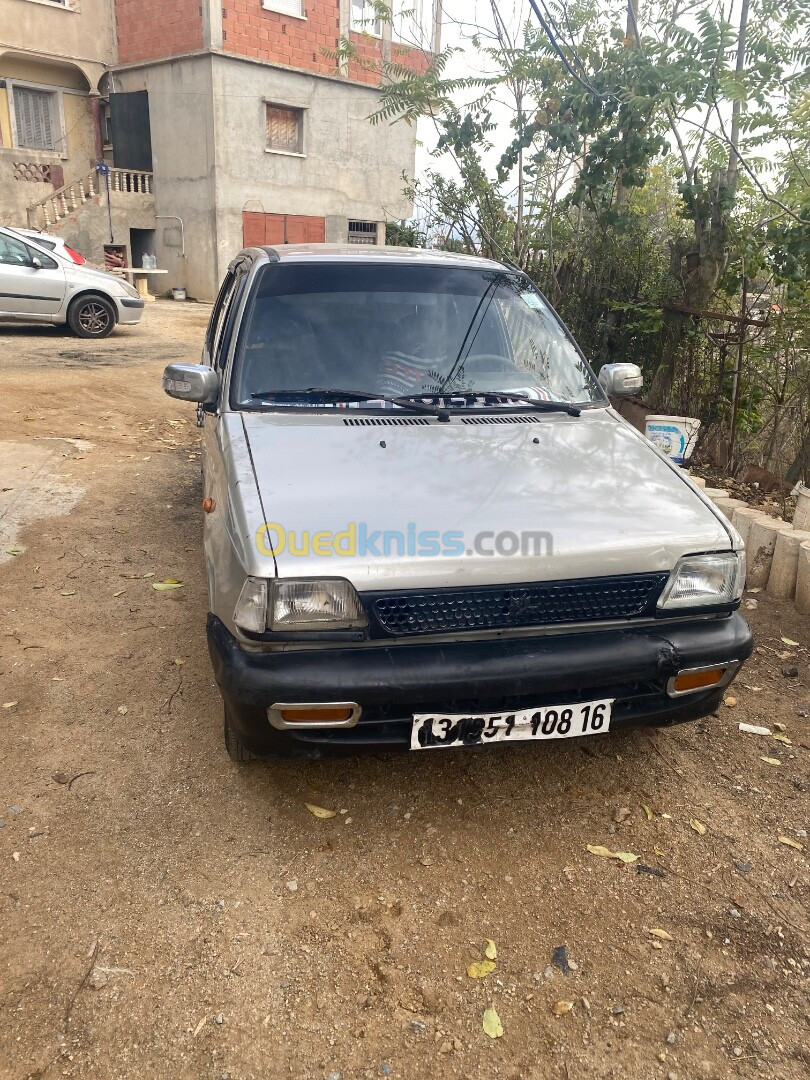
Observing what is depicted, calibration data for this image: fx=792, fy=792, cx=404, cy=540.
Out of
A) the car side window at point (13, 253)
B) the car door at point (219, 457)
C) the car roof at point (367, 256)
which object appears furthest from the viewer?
the car side window at point (13, 253)

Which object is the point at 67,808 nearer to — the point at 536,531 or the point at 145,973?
the point at 145,973

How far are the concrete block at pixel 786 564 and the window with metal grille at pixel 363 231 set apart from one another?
2087cm

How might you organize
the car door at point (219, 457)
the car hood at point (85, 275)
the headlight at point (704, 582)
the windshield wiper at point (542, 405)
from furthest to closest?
the car hood at point (85, 275), the windshield wiper at point (542, 405), the car door at point (219, 457), the headlight at point (704, 582)

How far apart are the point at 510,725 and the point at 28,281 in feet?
38.3

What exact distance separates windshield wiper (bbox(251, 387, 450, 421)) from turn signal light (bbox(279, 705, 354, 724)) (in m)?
1.34

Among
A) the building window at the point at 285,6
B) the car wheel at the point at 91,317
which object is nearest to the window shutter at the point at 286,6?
the building window at the point at 285,6

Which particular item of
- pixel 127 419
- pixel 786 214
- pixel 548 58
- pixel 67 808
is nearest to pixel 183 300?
pixel 127 419

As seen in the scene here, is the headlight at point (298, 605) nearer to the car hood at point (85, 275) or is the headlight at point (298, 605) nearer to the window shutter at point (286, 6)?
the car hood at point (85, 275)

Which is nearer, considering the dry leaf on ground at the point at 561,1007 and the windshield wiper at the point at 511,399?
the dry leaf on ground at the point at 561,1007

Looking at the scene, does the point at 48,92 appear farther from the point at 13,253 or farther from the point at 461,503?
the point at 461,503

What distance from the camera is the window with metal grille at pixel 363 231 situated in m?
→ 23.3

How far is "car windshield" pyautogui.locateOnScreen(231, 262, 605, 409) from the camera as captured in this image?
329 centimetres

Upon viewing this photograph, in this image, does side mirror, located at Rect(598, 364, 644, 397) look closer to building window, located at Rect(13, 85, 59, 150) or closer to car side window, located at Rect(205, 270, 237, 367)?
car side window, located at Rect(205, 270, 237, 367)

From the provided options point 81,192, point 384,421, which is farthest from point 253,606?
point 81,192
